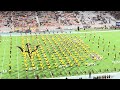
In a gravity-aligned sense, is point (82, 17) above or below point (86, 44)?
above

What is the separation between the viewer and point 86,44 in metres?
17.6

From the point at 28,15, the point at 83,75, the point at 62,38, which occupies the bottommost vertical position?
the point at 83,75

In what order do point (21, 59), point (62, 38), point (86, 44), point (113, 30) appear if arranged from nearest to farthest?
point (21, 59)
point (86, 44)
point (62, 38)
point (113, 30)

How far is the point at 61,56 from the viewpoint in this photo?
15.2 metres

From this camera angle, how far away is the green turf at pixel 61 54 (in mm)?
13143

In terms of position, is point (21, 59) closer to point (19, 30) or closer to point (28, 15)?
point (19, 30)

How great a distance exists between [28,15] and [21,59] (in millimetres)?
9531

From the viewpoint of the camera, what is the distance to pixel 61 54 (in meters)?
15.5

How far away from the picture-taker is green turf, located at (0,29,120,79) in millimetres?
13143
